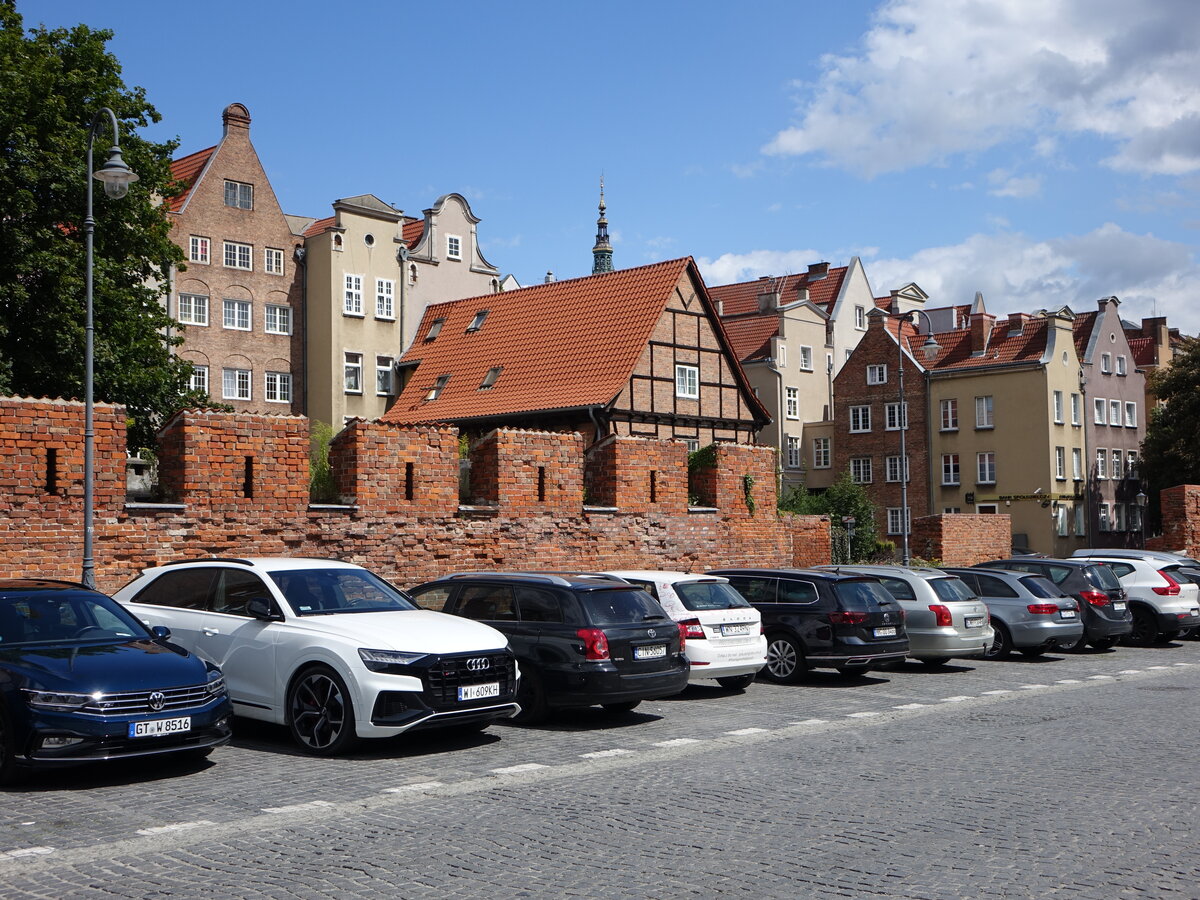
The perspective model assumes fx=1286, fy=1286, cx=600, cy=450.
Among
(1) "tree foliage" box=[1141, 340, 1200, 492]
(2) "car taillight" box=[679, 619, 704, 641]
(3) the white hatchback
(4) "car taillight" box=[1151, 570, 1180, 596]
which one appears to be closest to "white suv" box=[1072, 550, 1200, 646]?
(4) "car taillight" box=[1151, 570, 1180, 596]

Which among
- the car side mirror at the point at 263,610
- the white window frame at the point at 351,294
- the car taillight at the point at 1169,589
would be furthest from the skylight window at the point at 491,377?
the car side mirror at the point at 263,610

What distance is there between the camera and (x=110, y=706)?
376 inches

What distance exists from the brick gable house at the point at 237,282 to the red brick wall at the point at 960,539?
25101mm

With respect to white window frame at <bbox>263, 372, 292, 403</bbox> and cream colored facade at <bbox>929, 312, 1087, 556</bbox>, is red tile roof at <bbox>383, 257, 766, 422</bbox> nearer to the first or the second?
white window frame at <bbox>263, 372, 292, 403</bbox>

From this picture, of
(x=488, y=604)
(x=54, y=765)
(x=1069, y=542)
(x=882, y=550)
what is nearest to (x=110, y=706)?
(x=54, y=765)

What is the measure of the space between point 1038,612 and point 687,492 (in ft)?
23.3

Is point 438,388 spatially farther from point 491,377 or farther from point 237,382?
point 237,382

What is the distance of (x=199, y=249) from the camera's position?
154 feet

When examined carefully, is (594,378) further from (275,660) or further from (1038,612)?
(275,660)

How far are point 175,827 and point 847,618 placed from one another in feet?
34.8

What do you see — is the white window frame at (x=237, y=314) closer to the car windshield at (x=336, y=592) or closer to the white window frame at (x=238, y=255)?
the white window frame at (x=238, y=255)

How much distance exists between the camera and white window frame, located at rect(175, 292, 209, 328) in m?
46.6

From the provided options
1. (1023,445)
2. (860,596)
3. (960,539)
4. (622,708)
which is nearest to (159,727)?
(622,708)

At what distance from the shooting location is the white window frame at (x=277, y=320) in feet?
162
